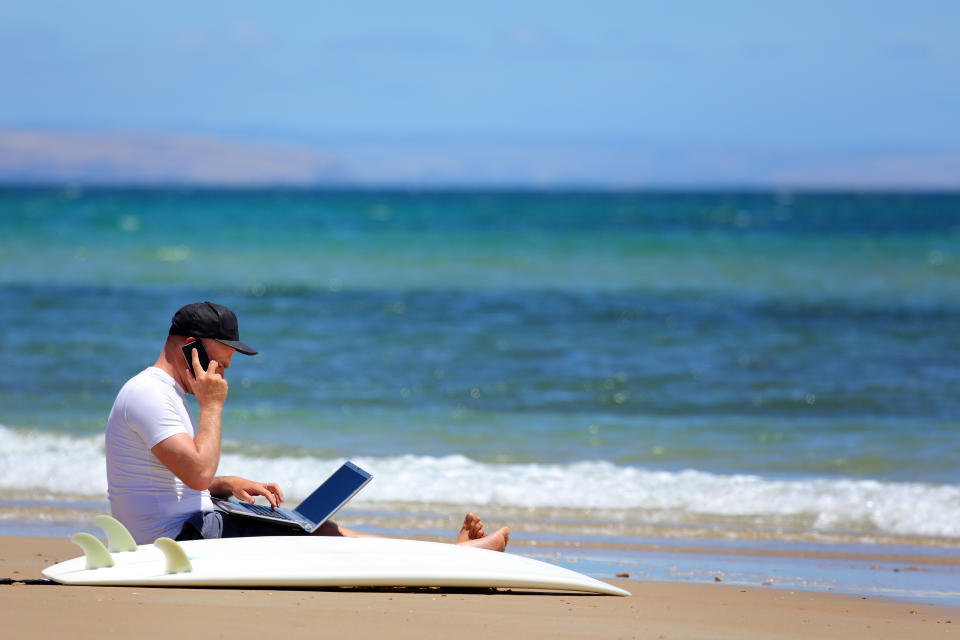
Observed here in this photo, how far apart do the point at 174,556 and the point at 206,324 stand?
939 mm

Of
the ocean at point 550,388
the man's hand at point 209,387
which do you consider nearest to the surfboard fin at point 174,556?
the man's hand at point 209,387

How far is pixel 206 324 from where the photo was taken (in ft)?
14.9

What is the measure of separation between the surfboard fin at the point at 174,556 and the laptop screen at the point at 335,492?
607 mm

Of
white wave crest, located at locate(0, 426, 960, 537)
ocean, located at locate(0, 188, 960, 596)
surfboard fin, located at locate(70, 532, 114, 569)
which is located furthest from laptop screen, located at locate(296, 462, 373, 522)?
white wave crest, located at locate(0, 426, 960, 537)

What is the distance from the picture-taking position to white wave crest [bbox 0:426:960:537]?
7922 mm

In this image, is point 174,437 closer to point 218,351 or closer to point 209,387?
point 209,387

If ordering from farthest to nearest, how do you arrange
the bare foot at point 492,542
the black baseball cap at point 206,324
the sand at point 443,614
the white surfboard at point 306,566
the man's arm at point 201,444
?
the bare foot at point 492,542 < the white surfboard at point 306,566 < the black baseball cap at point 206,324 < the man's arm at point 201,444 < the sand at point 443,614

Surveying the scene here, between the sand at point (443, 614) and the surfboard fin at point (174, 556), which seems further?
the surfboard fin at point (174, 556)

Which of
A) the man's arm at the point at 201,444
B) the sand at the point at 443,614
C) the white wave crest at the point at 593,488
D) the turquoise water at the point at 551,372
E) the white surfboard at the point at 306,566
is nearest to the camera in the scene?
the sand at the point at 443,614

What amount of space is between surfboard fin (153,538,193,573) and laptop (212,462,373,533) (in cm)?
32

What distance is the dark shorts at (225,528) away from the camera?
482 cm

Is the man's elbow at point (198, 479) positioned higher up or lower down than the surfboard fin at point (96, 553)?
higher up

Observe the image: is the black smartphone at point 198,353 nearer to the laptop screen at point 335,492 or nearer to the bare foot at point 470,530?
the laptop screen at point 335,492

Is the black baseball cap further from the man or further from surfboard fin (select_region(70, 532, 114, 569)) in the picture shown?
surfboard fin (select_region(70, 532, 114, 569))
